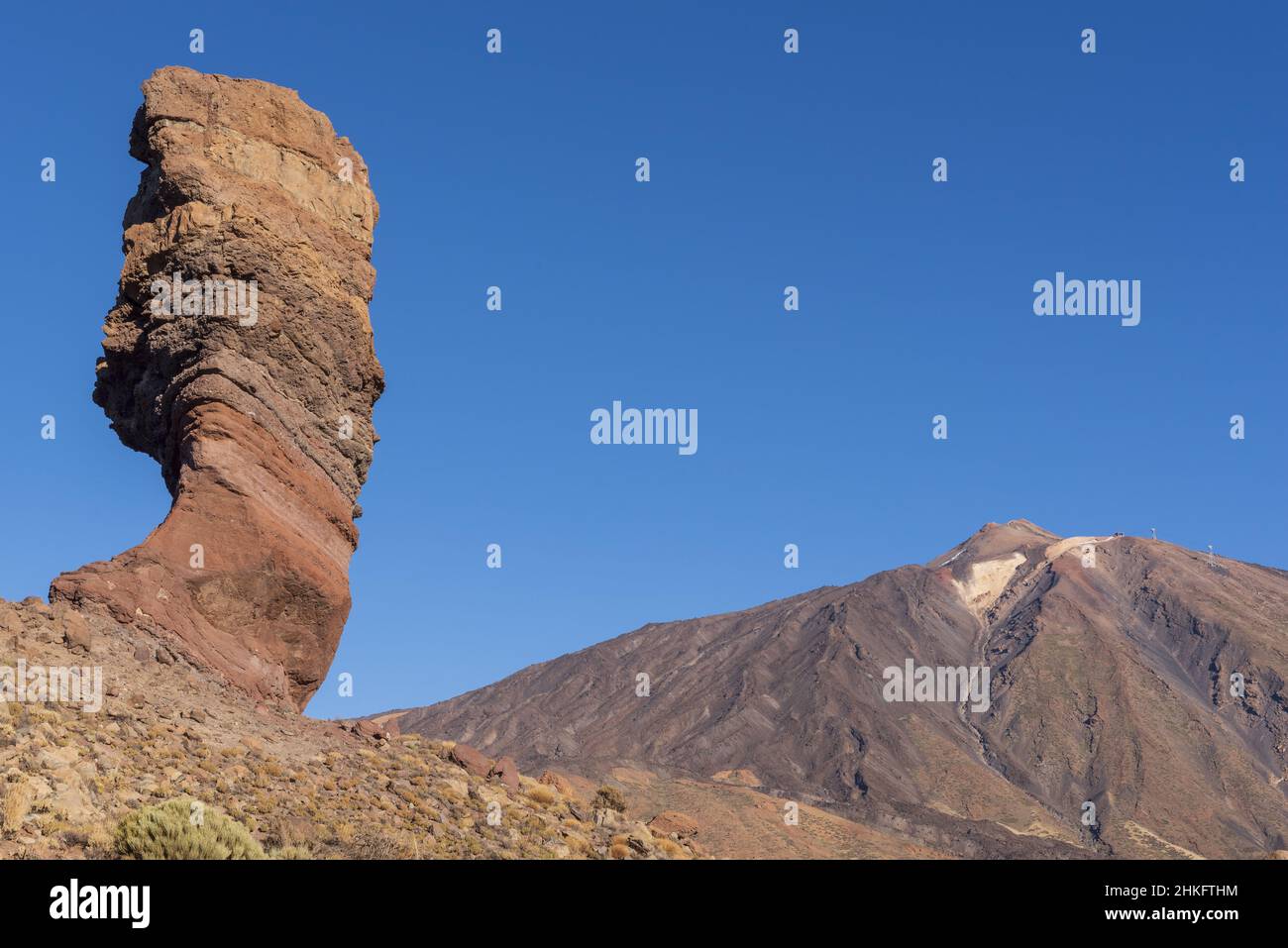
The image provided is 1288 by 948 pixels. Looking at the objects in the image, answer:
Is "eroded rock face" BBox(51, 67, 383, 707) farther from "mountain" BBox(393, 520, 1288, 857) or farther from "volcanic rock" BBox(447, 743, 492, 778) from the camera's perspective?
"mountain" BBox(393, 520, 1288, 857)

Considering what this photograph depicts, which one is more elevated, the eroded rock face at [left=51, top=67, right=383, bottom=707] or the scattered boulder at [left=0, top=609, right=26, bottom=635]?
the eroded rock face at [left=51, top=67, right=383, bottom=707]

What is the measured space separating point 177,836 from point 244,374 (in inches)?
Answer: 453

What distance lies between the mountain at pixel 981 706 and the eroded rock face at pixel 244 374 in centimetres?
4948

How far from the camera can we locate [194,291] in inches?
899

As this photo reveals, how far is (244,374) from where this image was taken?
2275 centimetres
